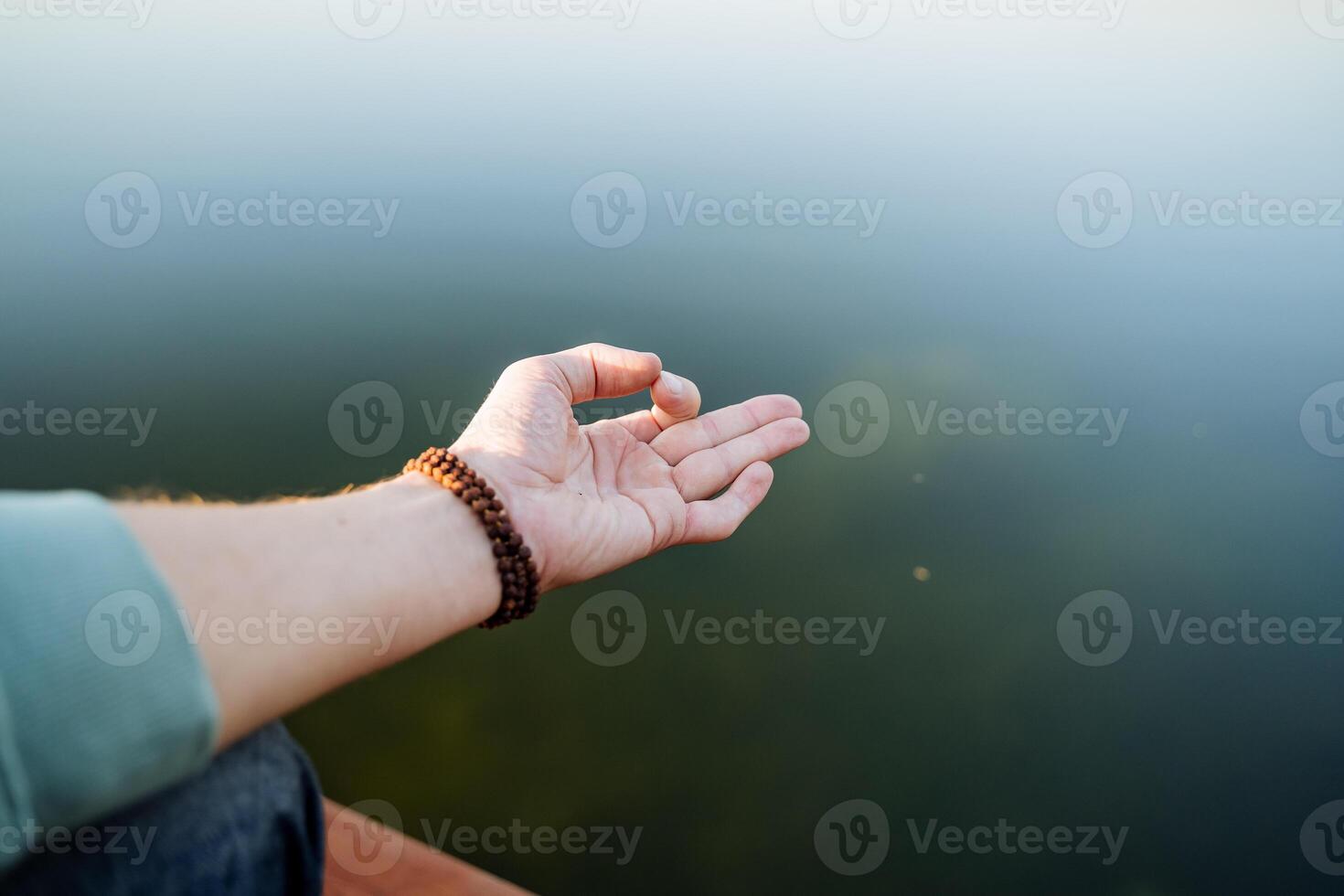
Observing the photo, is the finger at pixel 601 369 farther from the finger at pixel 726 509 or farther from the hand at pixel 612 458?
the finger at pixel 726 509

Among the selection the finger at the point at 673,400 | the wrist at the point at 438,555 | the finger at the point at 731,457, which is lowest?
the wrist at the point at 438,555

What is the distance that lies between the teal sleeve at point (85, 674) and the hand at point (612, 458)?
0.56 m

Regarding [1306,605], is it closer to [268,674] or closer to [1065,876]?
[1065,876]

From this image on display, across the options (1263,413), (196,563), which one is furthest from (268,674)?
(1263,413)

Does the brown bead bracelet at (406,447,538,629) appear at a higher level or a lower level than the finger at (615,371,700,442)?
lower

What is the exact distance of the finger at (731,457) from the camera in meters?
1.41

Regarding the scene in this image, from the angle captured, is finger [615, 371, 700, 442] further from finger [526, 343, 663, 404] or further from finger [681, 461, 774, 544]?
finger [681, 461, 774, 544]

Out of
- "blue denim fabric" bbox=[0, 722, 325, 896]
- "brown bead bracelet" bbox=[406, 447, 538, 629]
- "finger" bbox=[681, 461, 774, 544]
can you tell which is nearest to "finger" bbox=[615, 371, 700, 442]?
"finger" bbox=[681, 461, 774, 544]

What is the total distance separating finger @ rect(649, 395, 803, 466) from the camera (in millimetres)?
1445

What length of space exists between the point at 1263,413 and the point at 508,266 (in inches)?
126

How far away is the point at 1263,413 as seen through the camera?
11.0ft

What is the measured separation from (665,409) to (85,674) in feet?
3.45

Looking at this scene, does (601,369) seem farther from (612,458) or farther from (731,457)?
(731,457)

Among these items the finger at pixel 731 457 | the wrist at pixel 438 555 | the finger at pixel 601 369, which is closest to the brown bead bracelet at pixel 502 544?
the wrist at pixel 438 555
